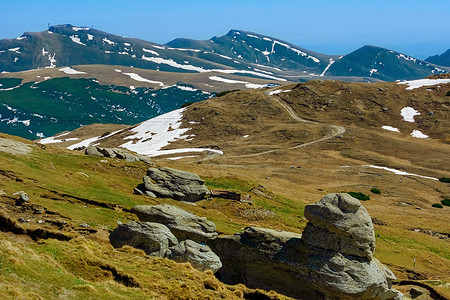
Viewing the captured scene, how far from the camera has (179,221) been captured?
106 ft

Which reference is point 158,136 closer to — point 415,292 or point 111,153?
point 111,153

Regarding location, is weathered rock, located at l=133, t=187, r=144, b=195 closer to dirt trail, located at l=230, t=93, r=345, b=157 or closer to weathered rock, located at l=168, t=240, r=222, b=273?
weathered rock, located at l=168, t=240, r=222, b=273

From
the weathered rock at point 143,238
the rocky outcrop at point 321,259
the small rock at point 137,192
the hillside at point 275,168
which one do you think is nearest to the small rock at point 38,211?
the hillside at point 275,168

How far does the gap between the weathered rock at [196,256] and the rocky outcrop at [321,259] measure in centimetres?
234

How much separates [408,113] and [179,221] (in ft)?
371

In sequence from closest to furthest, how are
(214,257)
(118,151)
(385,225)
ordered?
(214,257), (385,225), (118,151)

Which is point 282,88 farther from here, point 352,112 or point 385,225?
point 385,225

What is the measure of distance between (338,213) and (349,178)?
5908 centimetres

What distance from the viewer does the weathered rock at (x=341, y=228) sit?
28469 millimetres

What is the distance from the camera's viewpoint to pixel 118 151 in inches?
2311

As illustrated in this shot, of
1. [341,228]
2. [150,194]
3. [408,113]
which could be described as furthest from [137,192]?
[408,113]

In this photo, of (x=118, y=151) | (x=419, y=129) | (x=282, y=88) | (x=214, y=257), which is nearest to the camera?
(x=214, y=257)

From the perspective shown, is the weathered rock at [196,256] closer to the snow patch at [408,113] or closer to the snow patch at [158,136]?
the snow patch at [158,136]

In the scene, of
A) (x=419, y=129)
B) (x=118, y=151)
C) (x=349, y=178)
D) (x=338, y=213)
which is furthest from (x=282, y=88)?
(x=338, y=213)
